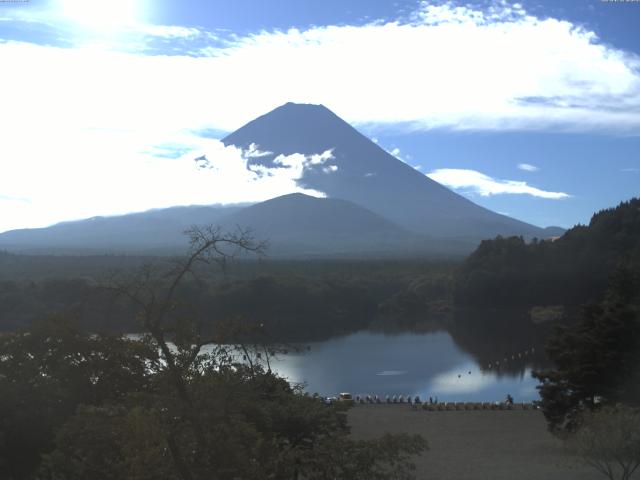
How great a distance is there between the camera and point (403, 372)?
87.4ft

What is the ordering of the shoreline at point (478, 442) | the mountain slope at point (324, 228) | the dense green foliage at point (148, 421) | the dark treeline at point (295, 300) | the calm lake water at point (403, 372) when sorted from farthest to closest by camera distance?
1. the mountain slope at point (324, 228)
2. the dark treeline at point (295, 300)
3. the calm lake water at point (403, 372)
4. the shoreline at point (478, 442)
5. the dense green foliage at point (148, 421)

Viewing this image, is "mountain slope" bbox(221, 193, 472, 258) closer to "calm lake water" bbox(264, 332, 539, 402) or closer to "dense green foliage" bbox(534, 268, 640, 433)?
"calm lake water" bbox(264, 332, 539, 402)

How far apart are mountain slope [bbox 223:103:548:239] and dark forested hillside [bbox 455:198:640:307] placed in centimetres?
10439

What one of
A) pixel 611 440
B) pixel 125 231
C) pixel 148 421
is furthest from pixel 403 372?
pixel 125 231

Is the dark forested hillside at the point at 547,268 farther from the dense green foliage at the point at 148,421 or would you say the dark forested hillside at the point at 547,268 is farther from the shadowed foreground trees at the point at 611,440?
the dense green foliage at the point at 148,421

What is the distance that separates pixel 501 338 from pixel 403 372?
31.9 ft

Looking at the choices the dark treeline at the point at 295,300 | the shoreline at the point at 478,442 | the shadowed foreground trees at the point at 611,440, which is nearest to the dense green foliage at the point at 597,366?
the shoreline at the point at 478,442

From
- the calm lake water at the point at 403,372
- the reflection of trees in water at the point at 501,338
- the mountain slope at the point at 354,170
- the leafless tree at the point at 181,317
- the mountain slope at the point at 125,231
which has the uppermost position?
the mountain slope at the point at 354,170

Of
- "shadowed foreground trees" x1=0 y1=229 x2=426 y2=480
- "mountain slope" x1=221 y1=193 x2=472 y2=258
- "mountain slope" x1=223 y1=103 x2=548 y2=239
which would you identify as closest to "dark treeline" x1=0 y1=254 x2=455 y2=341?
"shadowed foreground trees" x1=0 y1=229 x2=426 y2=480

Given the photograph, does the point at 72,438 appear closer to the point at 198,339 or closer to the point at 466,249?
the point at 198,339

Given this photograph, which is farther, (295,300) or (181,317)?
(295,300)

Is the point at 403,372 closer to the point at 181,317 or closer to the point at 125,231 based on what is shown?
the point at 181,317

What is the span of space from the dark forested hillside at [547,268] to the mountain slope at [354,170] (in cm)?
10439

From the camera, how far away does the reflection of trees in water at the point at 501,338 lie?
28.4 meters
